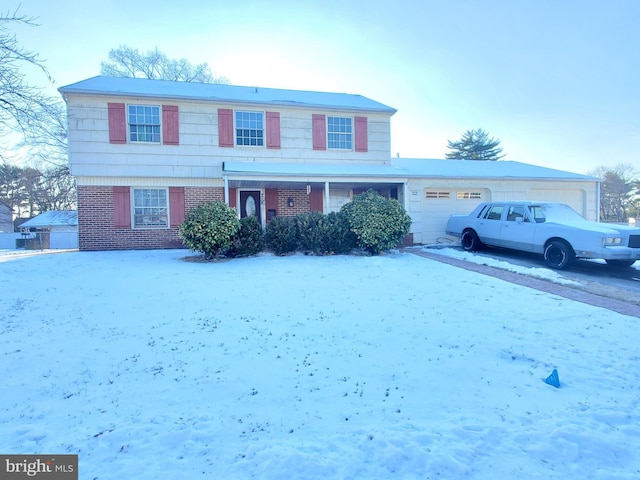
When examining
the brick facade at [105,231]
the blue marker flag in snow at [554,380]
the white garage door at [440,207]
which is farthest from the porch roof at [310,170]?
the blue marker flag in snow at [554,380]

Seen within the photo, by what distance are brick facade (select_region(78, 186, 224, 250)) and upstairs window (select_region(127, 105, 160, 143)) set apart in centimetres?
217

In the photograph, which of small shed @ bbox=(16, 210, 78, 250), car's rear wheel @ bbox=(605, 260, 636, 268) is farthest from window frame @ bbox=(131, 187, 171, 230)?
small shed @ bbox=(16, 210, 78, 250)

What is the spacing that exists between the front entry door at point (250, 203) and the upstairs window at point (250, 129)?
6.38 ft

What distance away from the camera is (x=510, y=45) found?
42.4ft

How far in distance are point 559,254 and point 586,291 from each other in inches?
96.6

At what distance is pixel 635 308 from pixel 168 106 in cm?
1427

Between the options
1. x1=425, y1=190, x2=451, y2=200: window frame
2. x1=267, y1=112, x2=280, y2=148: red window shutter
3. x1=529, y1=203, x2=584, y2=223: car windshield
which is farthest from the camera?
x1=425, y1=190, x2=451, y2=200: window frame

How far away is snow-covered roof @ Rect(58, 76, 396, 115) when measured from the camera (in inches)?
509

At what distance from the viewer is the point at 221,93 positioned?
14.5 metres

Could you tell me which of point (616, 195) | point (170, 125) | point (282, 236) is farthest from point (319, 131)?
point (616, 195)

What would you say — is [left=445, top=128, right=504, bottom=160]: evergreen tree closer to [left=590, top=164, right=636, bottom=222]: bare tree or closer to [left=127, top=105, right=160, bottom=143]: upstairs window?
[left=590, top=164, right=636, bottom=222]: bare tree

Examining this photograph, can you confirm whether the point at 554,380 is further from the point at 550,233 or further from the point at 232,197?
the point at 232,197

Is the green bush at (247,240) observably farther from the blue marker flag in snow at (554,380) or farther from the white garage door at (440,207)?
the blue marker flag in snow at (554,380)

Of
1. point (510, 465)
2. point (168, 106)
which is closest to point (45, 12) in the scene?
point (168, 106)
